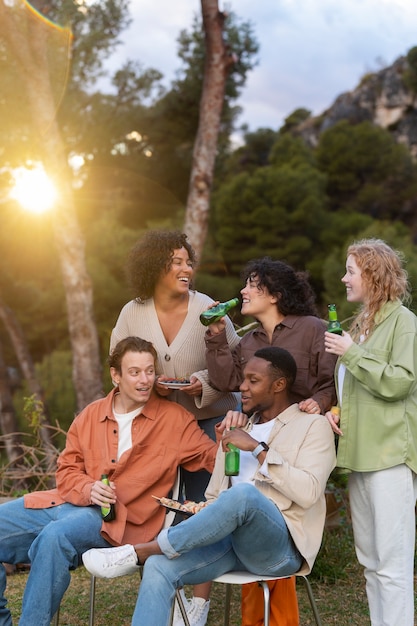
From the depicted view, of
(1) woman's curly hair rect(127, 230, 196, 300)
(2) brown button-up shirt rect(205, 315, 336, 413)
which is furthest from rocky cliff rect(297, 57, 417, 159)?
(2) brown button-up shirt rect(205, 315, 336, 413)

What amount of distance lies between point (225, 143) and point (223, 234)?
9.11 feet

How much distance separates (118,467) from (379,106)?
99.8ft

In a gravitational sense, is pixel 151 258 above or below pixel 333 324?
above

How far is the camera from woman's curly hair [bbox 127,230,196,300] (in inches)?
138

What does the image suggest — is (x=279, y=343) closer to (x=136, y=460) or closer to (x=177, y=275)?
(x=177, y=275)

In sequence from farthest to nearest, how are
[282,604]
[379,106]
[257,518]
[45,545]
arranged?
[379,106] → [282,604] → [45,545] → [257,518]

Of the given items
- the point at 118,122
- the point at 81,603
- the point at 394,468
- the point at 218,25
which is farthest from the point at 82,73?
the point at 394,468

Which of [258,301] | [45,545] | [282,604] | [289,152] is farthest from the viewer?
[289,152]

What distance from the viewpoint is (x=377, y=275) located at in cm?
295

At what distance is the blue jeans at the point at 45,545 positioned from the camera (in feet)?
9.00

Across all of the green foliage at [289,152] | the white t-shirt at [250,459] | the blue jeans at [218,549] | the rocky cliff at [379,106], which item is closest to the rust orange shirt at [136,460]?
the white t-shirt at [250,459]

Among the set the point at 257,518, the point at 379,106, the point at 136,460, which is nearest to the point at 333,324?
the point at 257,518

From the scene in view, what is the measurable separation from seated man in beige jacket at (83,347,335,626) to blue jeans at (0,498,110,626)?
14cm

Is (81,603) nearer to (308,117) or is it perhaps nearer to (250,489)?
(250,489)
